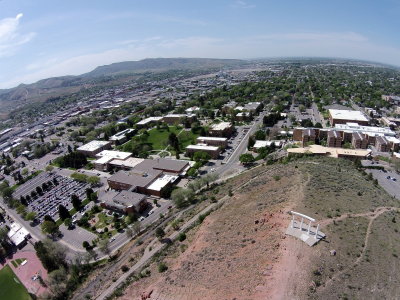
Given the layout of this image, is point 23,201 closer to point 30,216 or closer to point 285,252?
point 30,216

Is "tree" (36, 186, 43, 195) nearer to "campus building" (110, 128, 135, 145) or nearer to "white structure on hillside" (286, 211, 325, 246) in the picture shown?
"campus building" (110, 128, 135, 145)

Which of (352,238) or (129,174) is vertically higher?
(352,238)

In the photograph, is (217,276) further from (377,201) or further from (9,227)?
(9,227)

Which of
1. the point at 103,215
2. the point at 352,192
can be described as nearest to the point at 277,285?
the point at 352,192

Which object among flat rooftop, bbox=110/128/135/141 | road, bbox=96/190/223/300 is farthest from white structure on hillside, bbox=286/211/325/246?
flat rooftop, bbox=110/128/135/141

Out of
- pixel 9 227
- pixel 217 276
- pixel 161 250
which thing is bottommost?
pixel 9 227

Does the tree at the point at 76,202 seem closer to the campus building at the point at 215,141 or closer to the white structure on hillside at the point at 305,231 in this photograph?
the campus building at the point at 215,141
